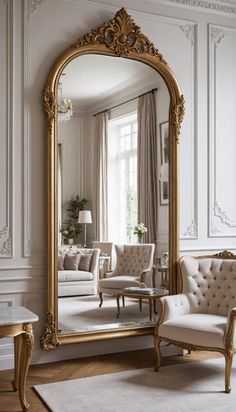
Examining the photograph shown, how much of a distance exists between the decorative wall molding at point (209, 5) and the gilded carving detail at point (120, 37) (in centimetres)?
52

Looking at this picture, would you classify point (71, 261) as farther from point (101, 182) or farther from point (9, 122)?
point (9, 122)

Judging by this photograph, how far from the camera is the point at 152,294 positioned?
4043 mm

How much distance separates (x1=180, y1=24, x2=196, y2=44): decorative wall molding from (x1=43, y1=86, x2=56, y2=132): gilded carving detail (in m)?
1.35

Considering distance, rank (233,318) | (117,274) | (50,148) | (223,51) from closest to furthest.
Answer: (233,318) < (50,148) < (117,274) < (223,51)

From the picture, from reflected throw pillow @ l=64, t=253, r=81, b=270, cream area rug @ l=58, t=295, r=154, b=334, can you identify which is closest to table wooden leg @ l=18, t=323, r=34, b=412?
cream area rug @ l=58, t=295, r=154, b=334

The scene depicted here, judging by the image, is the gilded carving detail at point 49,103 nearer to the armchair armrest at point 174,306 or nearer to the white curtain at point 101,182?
the white curtain at point 101,182

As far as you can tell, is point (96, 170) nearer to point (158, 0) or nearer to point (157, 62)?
point (157, 62)

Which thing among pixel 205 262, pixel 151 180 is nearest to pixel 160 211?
pixel 151 180

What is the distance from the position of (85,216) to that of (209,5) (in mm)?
2126

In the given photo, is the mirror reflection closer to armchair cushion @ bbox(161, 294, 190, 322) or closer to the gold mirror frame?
the gold mirror frame

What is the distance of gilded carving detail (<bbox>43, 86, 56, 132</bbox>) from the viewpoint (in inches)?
145

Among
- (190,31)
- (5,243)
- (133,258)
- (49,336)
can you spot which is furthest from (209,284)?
(190,31)

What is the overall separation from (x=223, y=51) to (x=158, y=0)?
2.43ft

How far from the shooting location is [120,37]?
3965 millimetres
